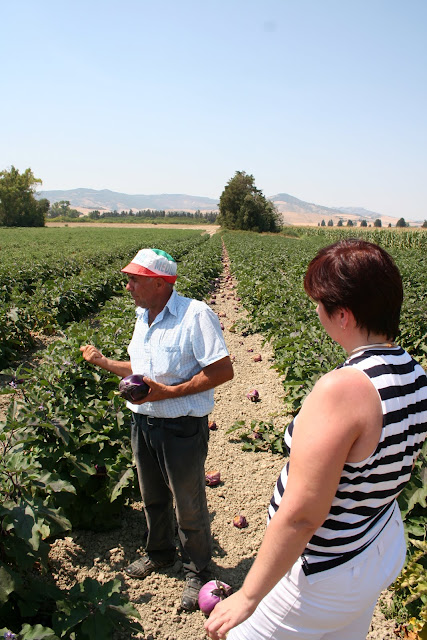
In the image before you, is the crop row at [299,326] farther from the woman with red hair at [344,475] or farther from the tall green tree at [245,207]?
the tall green tree at [245,207]

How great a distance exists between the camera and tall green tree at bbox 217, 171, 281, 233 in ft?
213

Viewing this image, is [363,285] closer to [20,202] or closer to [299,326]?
[299,326]

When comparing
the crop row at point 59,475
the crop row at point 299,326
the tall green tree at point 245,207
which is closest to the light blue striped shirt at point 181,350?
the crop row at point 59,475

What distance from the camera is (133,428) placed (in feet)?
9.06

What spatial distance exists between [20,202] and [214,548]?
7711 centimetres

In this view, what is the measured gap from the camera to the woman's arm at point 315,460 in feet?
3.61

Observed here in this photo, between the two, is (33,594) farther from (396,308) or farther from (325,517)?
(396,308)

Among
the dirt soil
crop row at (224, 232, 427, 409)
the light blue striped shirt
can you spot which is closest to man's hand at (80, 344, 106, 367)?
the light blue striped shirt

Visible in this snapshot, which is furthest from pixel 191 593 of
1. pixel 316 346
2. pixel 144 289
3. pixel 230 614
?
pixel 316 346

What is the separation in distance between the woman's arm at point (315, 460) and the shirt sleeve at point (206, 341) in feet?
4.29

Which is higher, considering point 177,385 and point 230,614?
point 177,385

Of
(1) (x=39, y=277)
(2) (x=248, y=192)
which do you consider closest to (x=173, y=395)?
(1) (x=39, y=277)

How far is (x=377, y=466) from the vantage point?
47.2 inches

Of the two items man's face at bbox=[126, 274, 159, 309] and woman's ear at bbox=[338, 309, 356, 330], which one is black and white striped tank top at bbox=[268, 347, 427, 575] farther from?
man's face at bbox=[126, 274, 159, 309]
